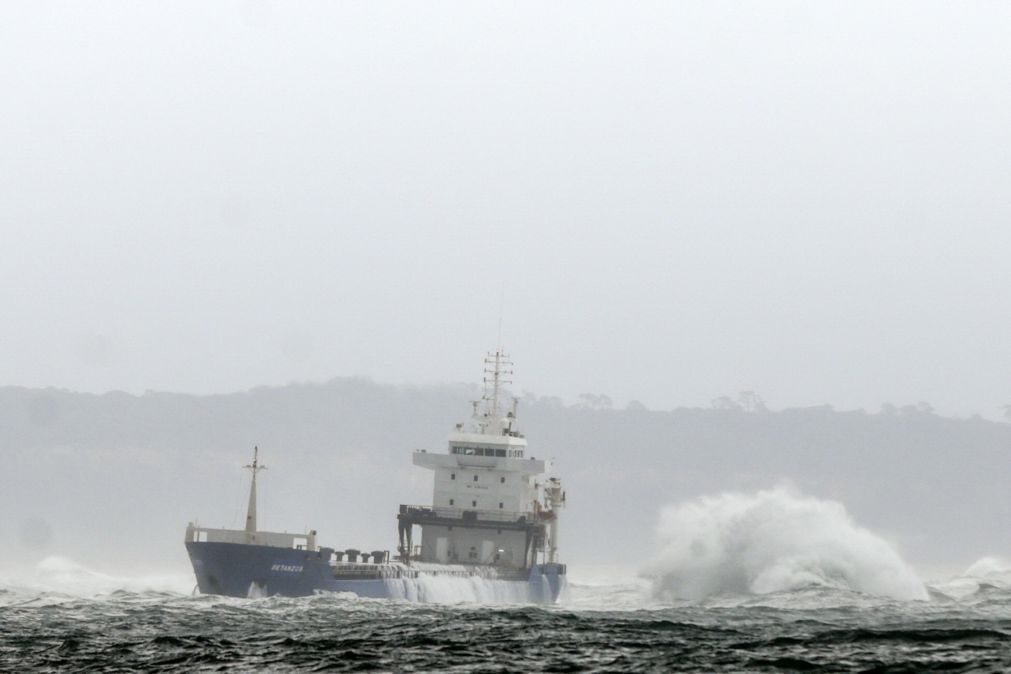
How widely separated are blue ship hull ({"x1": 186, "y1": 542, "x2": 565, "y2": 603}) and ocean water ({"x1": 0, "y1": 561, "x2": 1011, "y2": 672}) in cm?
450

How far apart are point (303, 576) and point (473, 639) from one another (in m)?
25.7

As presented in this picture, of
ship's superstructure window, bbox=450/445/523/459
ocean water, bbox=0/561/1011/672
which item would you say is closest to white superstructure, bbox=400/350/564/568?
ship's superstructure window, bbox=450/445/523/459

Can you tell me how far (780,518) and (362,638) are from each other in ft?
148

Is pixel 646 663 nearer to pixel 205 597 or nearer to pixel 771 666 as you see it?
pixel 771 666

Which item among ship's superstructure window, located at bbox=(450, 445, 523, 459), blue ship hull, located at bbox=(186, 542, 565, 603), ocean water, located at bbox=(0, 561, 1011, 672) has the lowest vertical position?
ocean water, located at bbox=(0, 561, 1011, 672)

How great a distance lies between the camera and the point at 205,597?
61531 millimetres

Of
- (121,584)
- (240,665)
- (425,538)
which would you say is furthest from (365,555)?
(240,665)

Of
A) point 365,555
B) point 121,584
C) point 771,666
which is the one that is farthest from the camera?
point 121,584

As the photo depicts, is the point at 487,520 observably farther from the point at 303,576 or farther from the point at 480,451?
the point at 303,576

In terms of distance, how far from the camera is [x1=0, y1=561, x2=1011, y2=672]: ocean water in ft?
106

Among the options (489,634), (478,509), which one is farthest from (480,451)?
(489,634)

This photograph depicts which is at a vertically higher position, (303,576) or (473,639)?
(303,576)

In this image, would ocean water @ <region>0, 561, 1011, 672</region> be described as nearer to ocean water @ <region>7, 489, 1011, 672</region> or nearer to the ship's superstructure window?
ocean water @ <region>7, 489, 1011, 672</region>

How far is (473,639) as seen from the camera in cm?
3788
